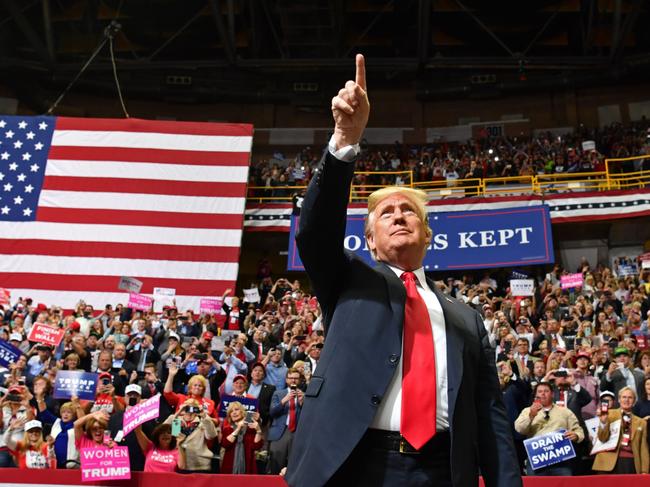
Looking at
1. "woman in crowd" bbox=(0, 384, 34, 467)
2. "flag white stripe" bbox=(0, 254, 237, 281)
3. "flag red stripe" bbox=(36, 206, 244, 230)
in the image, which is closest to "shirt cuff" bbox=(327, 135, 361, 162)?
"woman in crowd" bbox=(0, 384, 34, 467)

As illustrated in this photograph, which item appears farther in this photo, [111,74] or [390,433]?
[111,74]

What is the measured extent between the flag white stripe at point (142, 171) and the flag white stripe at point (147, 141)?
19.3 inches

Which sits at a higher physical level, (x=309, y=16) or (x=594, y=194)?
(x=309, y=16)

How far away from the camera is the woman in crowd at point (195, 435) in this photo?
7.01 meters

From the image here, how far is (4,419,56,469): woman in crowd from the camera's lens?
705cm

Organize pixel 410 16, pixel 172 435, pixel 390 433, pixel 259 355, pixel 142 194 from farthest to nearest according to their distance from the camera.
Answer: pixel 410 16, pixel 142 194, pixel 259 355, pixel 172 435, pixel 390 433

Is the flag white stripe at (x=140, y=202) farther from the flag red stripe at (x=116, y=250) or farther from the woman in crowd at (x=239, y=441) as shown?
the woman in crowd at (x=239, y=441)

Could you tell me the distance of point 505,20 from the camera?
24.5 m

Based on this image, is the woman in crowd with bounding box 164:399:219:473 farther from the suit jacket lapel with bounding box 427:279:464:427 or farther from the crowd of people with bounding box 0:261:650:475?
the suit jacket lapel with bounding box 427:279:464:427

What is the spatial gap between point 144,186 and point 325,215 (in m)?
15.3

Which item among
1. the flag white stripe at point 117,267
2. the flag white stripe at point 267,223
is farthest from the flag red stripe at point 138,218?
the flag white stripe at point 267,223

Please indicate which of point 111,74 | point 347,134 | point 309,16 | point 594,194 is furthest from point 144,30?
point 347,134

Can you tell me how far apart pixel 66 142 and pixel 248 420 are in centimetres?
1176

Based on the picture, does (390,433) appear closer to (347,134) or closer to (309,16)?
(347,134)
